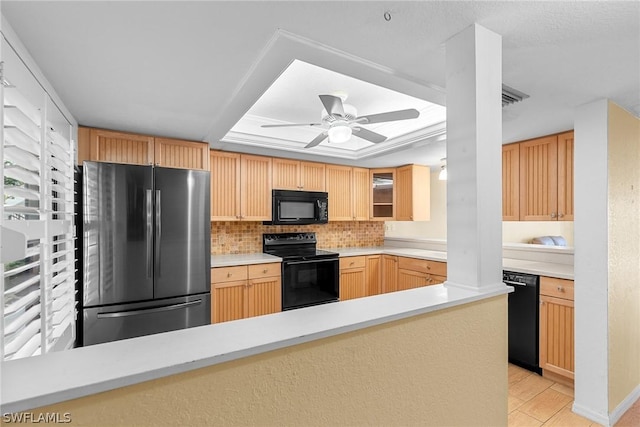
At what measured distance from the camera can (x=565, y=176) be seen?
260cm

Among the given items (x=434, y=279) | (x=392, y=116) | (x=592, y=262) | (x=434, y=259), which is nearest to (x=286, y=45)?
(x=392, y=116)

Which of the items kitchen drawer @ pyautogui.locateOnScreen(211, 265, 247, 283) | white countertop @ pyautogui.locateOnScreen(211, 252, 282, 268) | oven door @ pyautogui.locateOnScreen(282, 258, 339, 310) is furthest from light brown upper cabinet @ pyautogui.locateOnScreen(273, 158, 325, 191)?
kitchen drawer @ pyautogui.locateOnScreen(211, 265, 247, 283)

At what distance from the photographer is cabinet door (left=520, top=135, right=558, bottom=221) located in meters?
2.68

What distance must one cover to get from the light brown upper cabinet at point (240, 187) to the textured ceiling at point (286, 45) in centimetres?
135

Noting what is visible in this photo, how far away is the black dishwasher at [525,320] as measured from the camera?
2527 millimetres

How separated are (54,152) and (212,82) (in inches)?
34.2

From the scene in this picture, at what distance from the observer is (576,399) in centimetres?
210

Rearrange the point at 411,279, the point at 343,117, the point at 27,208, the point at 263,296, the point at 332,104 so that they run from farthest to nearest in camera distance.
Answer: the point at 411,279 → the point at 263,296 → the point at 343,117 → the point at 332,104 → the point at 27,208

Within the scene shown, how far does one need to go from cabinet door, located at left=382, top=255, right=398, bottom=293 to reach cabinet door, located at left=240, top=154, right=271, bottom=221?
5.48ft

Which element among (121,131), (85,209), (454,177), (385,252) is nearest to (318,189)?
(385,252)

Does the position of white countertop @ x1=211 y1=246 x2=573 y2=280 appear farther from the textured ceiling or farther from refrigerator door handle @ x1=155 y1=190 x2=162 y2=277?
the textured ceiling

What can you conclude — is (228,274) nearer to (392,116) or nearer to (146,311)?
(146,311)

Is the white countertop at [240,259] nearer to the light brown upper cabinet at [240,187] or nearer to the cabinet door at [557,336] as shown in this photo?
the light brown upper cabinet at [240,187]

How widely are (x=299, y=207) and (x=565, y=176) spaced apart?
2.63 meters
